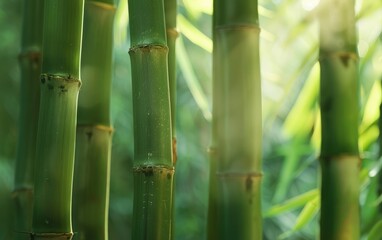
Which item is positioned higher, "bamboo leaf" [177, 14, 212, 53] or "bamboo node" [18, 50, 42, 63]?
"bamboo leaf" [177, 14, 212, 53]

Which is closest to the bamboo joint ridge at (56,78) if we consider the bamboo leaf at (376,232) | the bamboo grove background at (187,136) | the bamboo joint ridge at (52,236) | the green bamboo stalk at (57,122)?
the green bamboo stalk at (57,122)

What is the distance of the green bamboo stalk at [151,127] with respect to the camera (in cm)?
52

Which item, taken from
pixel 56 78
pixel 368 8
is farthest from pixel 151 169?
pixel 368 8

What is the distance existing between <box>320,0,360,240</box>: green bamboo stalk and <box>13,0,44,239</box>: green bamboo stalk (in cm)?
29

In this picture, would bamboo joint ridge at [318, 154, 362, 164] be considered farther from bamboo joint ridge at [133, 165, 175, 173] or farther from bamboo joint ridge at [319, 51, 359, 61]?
bamboo joint ridge at [133, 165, 175, 173]

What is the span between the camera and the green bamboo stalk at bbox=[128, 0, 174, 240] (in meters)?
0.52

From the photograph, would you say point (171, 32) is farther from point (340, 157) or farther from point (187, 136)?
point (187, 136)

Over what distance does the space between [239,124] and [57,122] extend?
0.18 meters

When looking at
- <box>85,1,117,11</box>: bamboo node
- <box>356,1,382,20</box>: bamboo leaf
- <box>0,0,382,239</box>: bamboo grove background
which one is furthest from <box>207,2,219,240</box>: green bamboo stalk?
<box>0,0,382,239</box>: bamboo grove background

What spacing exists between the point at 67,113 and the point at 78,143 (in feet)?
0.42

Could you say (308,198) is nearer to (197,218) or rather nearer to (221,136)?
(221,136)

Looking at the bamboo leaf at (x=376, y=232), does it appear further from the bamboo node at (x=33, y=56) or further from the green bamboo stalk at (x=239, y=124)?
the bamboo node at (x=33, y=56)

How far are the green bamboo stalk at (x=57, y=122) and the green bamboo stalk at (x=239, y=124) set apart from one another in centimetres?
16

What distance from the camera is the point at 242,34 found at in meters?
0.64
